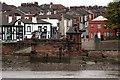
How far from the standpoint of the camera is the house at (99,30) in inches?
2286

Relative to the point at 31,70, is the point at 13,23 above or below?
above

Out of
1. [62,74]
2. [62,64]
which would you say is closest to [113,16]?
[62,64]

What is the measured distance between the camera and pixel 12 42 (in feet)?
164

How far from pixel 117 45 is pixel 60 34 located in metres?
7.95

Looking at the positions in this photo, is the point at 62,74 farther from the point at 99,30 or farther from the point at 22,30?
the point at 99,30

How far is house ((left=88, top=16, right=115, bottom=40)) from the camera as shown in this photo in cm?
5805

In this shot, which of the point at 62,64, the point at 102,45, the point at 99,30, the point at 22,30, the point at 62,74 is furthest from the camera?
the point at 99,30

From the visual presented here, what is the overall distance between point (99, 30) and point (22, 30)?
11095 mm

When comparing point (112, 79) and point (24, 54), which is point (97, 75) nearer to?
point (112, 79)

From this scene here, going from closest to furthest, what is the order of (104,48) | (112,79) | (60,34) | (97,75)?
(112,79) → (97,75) → (104,48) → (60,34)

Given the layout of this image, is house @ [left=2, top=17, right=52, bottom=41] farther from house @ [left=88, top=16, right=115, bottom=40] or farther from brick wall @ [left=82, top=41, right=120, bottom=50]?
house @ [left=88, top=16, right=115, bottom=40]

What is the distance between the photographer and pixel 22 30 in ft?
175

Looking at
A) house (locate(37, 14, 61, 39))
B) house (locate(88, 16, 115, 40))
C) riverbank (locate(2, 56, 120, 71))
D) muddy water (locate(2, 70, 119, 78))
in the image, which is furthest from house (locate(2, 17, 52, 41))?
muddy water (locate(2, 70, 119, 78))

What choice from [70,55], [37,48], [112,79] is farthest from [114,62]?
[112,79]
